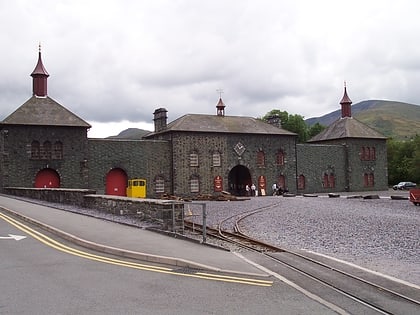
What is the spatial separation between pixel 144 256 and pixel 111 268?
1.22 m

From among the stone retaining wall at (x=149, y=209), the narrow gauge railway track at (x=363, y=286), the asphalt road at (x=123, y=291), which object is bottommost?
the narrow gauge railway track at (x=363, y=286)

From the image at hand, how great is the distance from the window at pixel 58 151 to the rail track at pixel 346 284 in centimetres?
3200

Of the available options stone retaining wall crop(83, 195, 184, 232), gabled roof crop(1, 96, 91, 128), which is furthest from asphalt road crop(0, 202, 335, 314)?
gabled roof crop(1, 96, 91, 128)

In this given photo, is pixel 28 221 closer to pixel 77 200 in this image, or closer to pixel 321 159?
pixel 77 200

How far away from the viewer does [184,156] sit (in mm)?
48031

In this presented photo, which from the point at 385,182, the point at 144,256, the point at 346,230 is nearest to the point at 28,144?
the point at 346,230

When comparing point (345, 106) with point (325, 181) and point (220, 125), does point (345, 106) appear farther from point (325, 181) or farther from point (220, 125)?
point (220, 125)

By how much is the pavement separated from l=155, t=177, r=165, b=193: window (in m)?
28.8

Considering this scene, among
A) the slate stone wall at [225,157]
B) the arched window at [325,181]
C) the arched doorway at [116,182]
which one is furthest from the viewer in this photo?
the arched window at [325,181]

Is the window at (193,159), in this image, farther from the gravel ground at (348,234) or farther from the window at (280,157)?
the gravel ground at (348,234)

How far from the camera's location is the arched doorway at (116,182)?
44906 mm

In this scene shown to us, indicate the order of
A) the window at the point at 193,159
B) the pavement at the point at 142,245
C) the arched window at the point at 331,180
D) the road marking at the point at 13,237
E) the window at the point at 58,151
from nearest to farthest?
the pavement at the point at 142,245, the road marking at the point at 13,237, the window at the point at 58,151, the window at the point at 193,159, the arched window at the point at 331,180

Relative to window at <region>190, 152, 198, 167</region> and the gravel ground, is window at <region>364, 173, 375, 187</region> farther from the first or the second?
the gravel ground

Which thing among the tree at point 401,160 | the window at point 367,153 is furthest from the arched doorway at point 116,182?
the tree at point 401,160
